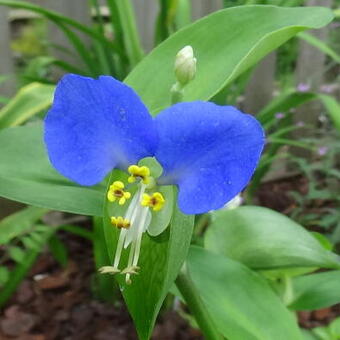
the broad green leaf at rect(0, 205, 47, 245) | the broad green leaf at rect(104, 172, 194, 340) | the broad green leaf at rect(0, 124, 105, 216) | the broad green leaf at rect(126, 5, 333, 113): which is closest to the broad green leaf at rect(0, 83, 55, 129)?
the broad green leaf at rect(0, 205, 47, 245)

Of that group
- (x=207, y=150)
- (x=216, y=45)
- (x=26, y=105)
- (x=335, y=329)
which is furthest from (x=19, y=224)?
(x=207, y=150)

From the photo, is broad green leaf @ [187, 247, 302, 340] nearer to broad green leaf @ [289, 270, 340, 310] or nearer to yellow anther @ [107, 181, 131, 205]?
broad green leaf @ [289, 270, 340, 310]

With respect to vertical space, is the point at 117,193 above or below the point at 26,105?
above

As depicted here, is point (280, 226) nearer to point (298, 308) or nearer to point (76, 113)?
point (298, 308)

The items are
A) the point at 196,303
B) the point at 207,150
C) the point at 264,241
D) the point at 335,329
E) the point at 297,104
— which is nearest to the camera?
the point at 207,150

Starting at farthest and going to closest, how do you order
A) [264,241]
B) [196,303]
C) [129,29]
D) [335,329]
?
1. [129,29]
2. [335,329]
3. [264,241]
4. [196,303]

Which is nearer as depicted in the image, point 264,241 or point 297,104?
point 264,241

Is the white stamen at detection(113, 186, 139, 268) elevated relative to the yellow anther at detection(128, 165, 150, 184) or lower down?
lower down

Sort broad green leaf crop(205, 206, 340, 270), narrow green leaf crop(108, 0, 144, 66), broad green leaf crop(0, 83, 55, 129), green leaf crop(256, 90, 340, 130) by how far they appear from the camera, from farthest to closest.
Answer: green leaf crop(256, 90, 340, 130) → narrow green leaf crop(108, 0, 144, 66) → broad green leaf crop(0, 83, 55, 129) → broad green leaf crop(205, 206, 340, 270)

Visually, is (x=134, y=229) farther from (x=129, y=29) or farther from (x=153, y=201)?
(x=129, y=29)
